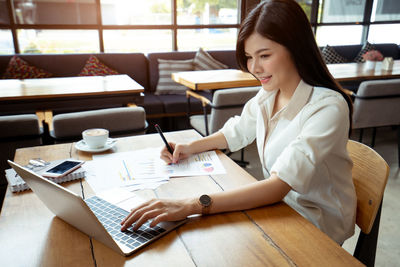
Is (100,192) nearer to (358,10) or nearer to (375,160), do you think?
(375,160)

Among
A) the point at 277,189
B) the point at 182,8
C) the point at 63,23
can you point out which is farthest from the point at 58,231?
the point at 182,8

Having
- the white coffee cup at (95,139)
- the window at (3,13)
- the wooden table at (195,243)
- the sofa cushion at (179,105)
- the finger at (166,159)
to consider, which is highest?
the window at (3,13)

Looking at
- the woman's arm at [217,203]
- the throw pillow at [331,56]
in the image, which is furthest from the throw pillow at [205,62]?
the woman's arm at [217,203]

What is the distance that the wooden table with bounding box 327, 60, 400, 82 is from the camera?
11.0 feet

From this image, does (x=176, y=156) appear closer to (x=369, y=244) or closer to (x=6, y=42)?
(x=369, y=244)

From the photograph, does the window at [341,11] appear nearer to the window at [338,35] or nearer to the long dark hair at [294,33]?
the window at [338,35]

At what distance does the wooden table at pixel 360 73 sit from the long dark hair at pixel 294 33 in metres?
2.42

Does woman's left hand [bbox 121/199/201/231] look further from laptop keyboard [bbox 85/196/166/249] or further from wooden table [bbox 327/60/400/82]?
wooden table [bbox 327/60/400/82]

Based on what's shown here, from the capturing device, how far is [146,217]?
77 cm

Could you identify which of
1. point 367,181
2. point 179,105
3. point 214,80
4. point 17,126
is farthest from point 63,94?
point 367,181

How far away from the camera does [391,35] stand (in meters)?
5.78

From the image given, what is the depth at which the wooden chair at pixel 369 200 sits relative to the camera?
944 mm

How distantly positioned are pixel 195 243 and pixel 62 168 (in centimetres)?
56

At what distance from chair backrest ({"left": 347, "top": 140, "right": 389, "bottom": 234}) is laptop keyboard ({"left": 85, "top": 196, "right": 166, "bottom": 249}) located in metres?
0.62
